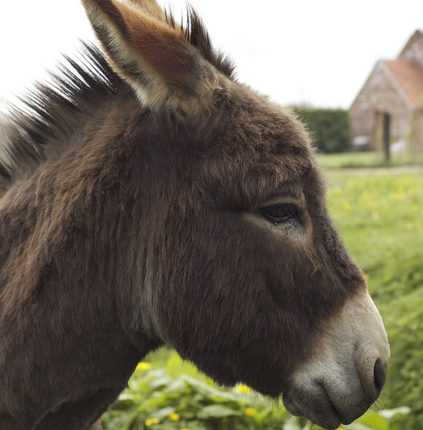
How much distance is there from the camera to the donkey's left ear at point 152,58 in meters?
1.74

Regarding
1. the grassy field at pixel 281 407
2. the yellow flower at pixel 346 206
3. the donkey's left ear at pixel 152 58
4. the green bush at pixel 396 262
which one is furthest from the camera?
the yellow flower at pixel 346 206

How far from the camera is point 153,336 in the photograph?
2049mm

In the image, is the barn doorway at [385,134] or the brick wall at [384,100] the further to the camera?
the brick wall at [384,100]


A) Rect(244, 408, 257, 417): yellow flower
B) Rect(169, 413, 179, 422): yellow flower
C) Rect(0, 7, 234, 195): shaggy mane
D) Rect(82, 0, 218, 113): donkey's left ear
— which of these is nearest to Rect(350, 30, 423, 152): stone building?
Rect(244, 408, 257, 417): yellow flower

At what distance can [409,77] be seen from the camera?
25.2 metres

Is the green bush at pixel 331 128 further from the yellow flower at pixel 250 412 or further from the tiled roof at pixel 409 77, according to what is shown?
the yellow flower at pixel 250 412

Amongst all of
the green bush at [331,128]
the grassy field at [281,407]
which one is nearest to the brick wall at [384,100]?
the green bush at [331,128]

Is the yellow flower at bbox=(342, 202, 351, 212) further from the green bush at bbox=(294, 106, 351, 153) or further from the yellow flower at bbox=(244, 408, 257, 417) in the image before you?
the green bush at bbox=(294, 106, 351, 153)

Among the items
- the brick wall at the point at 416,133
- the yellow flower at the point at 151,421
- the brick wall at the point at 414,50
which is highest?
the yellow flower at the point at 151,421

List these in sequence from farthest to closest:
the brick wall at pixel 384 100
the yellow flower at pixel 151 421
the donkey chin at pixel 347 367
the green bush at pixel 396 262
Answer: the brick wall at pixel 384 100 < the green bush at pixel 396 262 < the yellow flower at pixel 151 421 < the donkey chin at pixel 347 367

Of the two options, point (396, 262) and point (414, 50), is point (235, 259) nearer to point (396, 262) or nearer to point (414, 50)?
point (396, 262)

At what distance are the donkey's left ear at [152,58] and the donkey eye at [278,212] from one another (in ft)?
1.45

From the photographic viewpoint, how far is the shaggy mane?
2.14 m

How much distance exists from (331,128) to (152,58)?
1110 inches
